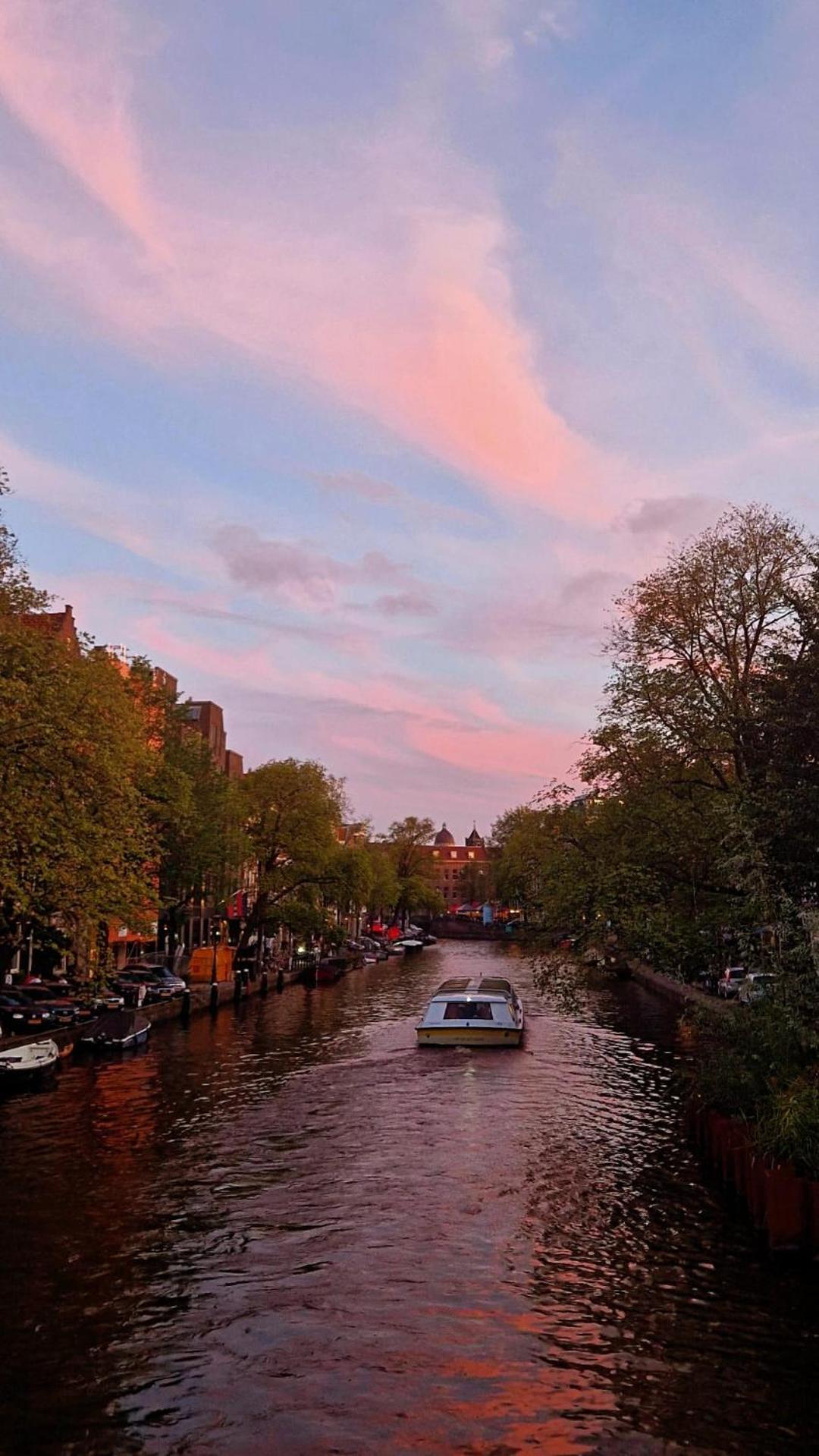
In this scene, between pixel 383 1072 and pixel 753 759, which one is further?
pixel 383 1072

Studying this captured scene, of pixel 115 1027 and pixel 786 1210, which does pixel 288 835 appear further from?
pixel 786 1210

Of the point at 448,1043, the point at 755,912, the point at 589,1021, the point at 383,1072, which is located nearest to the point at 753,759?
the point at 755,912


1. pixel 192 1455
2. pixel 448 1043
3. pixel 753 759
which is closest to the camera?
pixel 192 1455

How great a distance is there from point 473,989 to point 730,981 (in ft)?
50.3

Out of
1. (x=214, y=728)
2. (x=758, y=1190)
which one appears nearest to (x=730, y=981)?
(x=758, y=1190)

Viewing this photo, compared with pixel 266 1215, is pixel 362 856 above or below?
above

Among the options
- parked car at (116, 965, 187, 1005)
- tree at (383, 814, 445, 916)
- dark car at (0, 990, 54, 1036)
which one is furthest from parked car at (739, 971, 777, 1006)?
tree at (383, 814, 445, 916)

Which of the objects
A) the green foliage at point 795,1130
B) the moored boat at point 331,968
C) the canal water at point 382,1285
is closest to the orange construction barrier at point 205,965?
the moored boat at point 331,968

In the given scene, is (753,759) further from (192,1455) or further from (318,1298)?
(192,1455)

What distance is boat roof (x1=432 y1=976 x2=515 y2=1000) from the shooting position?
5031cm

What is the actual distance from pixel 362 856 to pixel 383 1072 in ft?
177

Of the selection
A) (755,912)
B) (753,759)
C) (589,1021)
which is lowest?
(589,1021)

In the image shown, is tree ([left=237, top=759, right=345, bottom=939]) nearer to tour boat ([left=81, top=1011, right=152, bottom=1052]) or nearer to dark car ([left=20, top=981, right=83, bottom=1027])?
dark car ([left=20, top=981, right=83, bottom=1027])

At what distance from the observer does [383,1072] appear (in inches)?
1623
